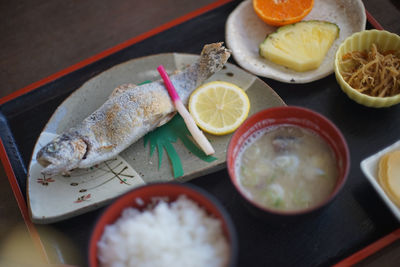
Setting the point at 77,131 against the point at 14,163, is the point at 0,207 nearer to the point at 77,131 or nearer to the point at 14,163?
the point at 14,163

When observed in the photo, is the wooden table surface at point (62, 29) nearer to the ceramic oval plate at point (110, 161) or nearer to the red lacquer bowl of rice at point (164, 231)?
the ceramic oval plate at point (110, 161)

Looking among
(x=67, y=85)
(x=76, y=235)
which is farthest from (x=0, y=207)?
Result: (x=67, y=85)

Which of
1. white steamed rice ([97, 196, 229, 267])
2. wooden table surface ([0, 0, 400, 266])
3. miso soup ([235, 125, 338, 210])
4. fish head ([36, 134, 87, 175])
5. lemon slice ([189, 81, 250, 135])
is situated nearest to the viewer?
white steamed rice ([97, 196, 229, 267])

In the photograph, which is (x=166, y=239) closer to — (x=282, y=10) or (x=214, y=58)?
(x=214, y=58)

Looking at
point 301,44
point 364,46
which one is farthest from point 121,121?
point 364,46

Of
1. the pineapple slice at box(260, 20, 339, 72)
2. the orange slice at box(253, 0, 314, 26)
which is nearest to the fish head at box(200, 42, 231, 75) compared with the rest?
the pineapple slice at box(260, 20, 339, 72)

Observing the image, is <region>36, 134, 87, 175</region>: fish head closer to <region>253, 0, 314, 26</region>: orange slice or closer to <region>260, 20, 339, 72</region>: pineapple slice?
<region>260, 20, 339, 72</region>: pineapple slice

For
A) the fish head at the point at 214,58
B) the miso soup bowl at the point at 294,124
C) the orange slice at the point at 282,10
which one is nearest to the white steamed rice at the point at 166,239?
the miso soup bowl at the point at 294,124
